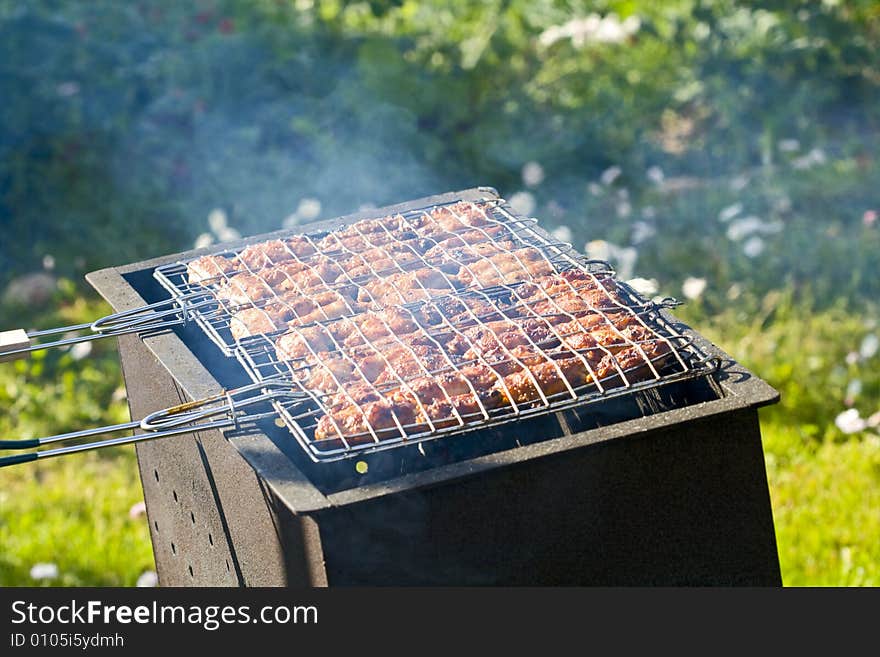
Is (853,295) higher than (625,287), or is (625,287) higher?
(853,295)

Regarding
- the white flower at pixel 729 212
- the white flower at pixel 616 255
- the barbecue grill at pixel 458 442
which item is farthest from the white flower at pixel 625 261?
the barbecue grill at pixel 458 442

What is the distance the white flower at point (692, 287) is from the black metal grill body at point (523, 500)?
6.12ft

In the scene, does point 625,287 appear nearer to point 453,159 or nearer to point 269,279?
point 269,279

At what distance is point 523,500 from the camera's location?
2.17m

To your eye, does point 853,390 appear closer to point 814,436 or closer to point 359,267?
point 814,436

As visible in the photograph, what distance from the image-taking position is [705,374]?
2.33 meters

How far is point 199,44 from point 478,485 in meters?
4.17

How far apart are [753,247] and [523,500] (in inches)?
120

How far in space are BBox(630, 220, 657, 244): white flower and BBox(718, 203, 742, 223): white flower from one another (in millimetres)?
307

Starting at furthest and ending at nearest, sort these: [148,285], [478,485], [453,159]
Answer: [453,159] < [148,285] < [478,485]

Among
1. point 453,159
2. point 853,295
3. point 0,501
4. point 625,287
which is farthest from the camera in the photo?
point 453,159

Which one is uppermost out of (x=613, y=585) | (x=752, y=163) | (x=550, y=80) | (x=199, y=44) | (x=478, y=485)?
(x=199, y=44)

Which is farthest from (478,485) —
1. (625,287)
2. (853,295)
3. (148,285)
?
(853,295)

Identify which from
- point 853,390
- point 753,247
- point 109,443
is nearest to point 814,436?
point 853,390
